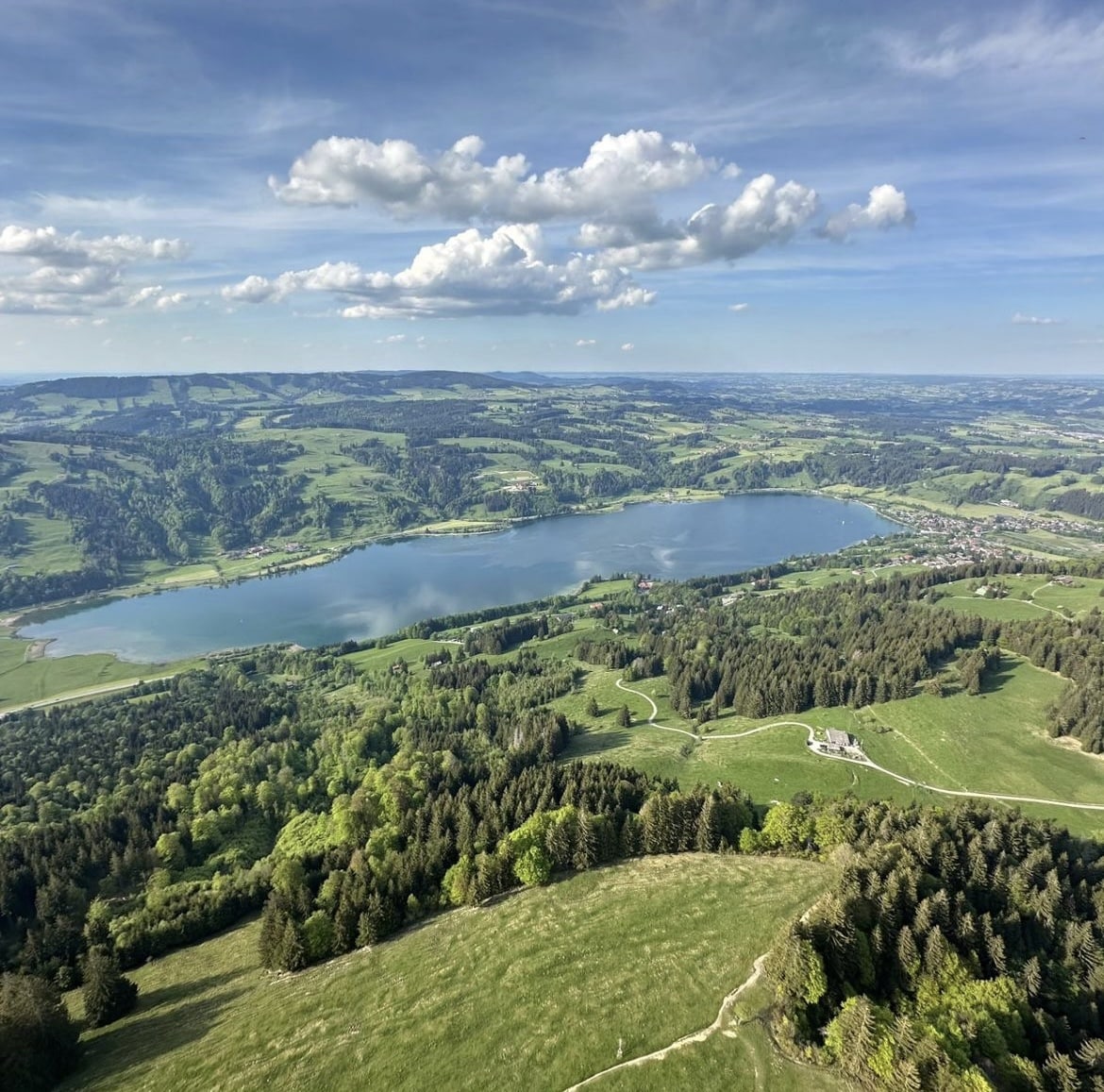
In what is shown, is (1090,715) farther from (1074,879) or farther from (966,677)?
(1074,879)

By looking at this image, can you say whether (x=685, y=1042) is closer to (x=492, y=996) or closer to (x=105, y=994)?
(x=492, y=996)

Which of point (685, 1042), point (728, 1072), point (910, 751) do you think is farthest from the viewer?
point (910, 751)

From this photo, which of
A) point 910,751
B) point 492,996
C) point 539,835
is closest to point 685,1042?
point 492,996

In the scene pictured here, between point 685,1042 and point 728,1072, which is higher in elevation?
point 728,1072

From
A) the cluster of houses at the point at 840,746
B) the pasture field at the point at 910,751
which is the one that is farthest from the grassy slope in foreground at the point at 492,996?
the cluster of houses at the point at 840,746

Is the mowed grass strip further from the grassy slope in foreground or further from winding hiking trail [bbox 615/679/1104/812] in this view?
winding hiking trail [bbox 615/679/1104/812]

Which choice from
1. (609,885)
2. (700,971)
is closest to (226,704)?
(609,885)

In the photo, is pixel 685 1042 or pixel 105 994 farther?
pixel 105 994

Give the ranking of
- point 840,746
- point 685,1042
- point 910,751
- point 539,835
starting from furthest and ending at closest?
point 840,746 → point 910,751 → point 539,835 → point 685,1042

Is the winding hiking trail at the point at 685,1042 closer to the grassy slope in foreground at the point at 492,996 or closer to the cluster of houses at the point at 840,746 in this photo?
the grassy slope in foreground at the point at 492,996
